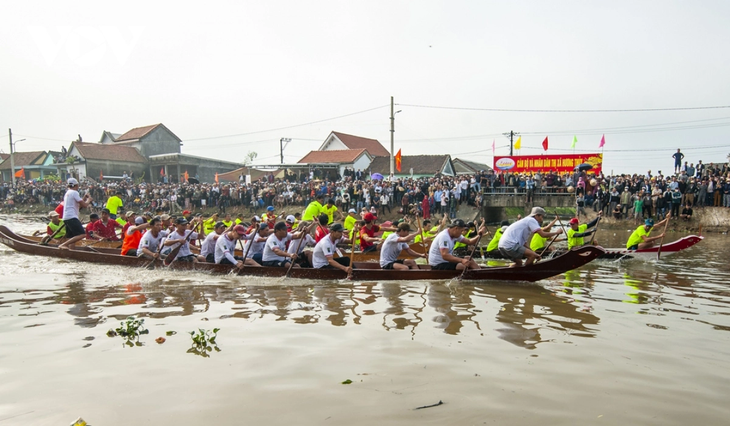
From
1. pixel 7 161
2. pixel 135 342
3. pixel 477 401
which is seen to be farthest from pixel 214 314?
pixel 7 161

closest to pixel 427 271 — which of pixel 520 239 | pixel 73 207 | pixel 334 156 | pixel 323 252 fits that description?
pixel 520 239

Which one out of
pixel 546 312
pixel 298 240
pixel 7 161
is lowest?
pixel 546 312

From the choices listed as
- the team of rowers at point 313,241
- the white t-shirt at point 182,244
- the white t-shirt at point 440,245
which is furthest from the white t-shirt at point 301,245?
the white t-shirt at point 440,245

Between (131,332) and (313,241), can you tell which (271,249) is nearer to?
(313,241)

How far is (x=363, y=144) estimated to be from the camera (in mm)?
46156

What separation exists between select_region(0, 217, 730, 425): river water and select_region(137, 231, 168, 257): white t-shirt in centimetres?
230

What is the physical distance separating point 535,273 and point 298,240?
15.5 feet

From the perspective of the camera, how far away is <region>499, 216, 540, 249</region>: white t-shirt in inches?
348

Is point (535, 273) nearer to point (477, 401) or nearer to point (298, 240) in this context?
point (298, 240)

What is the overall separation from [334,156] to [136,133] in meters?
22.6

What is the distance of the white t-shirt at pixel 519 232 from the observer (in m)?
8.83

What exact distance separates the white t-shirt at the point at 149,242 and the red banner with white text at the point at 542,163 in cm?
1902

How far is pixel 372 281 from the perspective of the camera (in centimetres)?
930

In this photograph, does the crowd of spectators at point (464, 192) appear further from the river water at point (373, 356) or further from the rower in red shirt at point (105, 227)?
the river water at point (373, 356)
